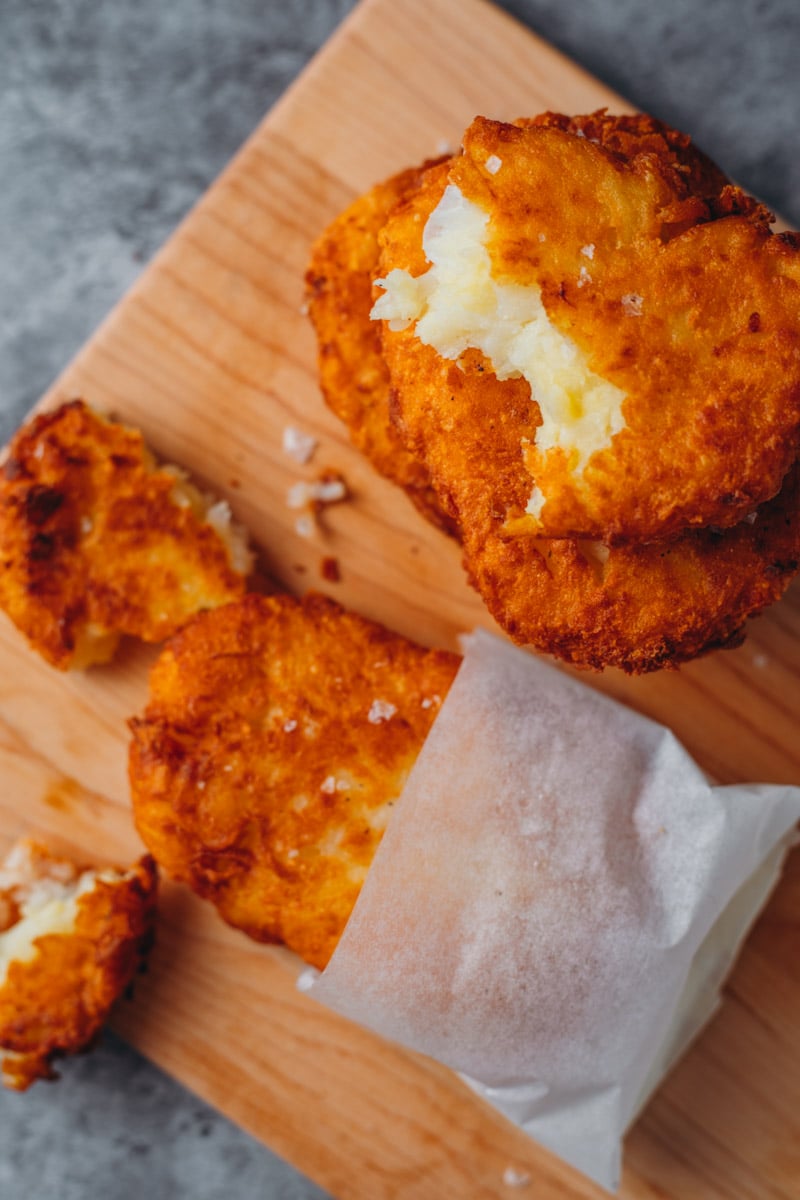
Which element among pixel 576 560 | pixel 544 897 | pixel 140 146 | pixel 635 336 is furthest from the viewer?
pixel 140 146

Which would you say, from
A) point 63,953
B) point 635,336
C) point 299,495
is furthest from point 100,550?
point 635,336

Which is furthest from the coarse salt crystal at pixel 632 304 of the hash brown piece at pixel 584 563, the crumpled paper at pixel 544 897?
the crumpled paper at pixel 544 897

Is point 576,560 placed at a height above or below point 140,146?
above

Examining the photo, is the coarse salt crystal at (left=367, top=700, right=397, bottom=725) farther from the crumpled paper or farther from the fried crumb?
the fried crumb

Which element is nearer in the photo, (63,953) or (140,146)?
(63,953)

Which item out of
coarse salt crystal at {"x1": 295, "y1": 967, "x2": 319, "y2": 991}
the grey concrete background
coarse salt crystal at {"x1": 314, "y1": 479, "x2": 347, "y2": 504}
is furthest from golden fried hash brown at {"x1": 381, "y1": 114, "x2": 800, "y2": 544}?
the grey concrete background

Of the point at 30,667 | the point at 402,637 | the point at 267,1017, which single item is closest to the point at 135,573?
the point at 30,667

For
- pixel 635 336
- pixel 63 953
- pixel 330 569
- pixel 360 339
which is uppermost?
pixel 635 336

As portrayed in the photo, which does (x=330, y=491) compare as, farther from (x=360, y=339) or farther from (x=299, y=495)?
(x=360, y=339)
